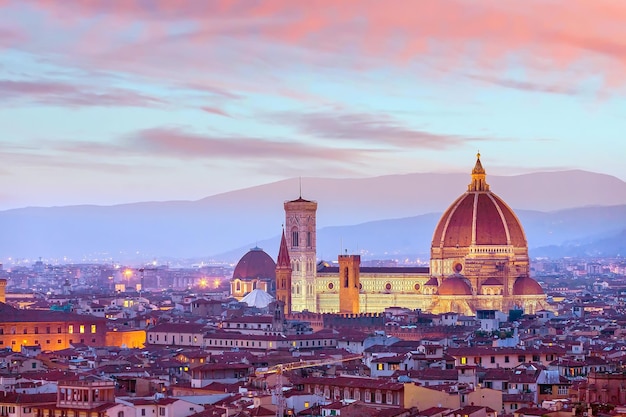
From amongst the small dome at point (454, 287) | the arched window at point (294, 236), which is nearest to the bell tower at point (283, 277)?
the arched window at point (294, 236)

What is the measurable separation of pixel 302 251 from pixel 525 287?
699 inches

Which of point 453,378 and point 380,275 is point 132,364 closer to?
point 453,378

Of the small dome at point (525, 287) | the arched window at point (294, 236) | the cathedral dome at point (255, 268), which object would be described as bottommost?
the small dome at point (525, 287)

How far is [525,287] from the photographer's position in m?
139

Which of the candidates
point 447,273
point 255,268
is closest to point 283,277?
point 447,273

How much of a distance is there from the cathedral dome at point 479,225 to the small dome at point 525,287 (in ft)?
14.3

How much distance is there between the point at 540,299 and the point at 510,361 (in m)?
65.5

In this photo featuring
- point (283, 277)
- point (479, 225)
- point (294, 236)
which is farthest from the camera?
point (294, 236)

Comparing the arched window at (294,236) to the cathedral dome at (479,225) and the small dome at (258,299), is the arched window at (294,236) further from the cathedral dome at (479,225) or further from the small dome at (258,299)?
the cathedral dome at (479,225)

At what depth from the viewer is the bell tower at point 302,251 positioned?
148 meters

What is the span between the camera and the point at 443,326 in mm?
112625

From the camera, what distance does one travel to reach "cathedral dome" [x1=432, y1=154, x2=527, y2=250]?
14412 centimetres

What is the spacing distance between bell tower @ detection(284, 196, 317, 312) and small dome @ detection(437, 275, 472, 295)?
10775mm

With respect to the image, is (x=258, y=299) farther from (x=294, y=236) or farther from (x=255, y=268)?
(x=255, y=268)
